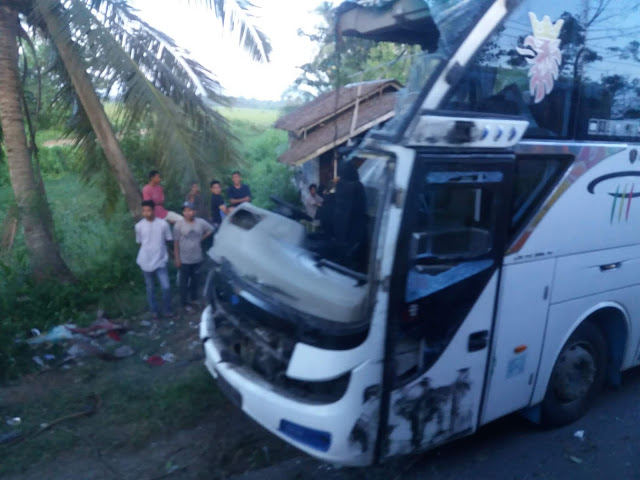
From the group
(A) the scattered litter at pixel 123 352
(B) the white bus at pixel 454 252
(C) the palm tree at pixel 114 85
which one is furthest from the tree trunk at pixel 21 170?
(B) the white bus at pixel 454 252

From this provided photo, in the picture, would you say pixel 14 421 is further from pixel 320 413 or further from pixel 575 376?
pixel 575 376

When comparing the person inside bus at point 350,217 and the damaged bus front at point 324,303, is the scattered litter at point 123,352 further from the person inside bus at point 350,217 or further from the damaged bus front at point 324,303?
the person inside bus at point 350,217

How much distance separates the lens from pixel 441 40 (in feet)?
12.1

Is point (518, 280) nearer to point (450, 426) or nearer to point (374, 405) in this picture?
point (450, 426)

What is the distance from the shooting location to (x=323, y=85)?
1997 cm

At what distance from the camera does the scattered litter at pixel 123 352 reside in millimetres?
6414

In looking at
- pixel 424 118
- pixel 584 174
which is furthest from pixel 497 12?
pixel 584 174

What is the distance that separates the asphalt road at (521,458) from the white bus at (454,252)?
0.81 ft

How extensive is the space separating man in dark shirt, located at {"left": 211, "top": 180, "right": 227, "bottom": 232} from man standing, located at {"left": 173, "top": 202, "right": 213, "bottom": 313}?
4.18 ft

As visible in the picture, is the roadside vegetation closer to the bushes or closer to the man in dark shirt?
the bushes

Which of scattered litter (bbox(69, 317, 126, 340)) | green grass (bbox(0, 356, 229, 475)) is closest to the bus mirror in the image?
green grass (bbox(0, 356, 229, 475))

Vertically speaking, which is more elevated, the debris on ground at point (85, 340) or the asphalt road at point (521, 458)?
the asphalt road at point (521, 458)

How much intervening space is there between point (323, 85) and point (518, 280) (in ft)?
55.7

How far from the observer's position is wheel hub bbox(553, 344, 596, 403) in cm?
473
